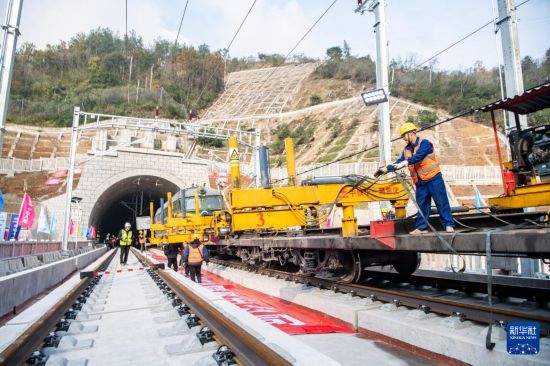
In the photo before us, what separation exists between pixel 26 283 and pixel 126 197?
132ft

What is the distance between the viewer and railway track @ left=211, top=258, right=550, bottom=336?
4.17 m

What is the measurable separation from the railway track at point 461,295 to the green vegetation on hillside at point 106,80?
2338 inches

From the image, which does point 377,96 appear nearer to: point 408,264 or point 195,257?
point 408,264

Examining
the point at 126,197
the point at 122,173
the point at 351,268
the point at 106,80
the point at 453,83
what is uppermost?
the point at 106,80

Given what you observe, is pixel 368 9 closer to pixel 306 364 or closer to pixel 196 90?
pixel 306 364

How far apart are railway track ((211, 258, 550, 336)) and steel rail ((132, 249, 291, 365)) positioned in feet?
6.40

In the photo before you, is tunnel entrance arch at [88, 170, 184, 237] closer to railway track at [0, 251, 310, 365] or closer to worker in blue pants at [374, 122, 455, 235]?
railway track at [0, 251, 310, 365]

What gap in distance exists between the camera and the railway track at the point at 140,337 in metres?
2.98

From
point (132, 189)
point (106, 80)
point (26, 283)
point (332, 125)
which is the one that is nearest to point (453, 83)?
point (332, 125)

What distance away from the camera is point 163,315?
17.0 feet

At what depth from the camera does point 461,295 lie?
18.4 ft

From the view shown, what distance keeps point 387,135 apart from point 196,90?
82.0 m

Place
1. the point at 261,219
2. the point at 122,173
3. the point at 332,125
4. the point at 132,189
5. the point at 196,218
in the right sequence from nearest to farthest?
the point at 261,219 → the point at 196,218 → the point at 122,173 → the point at 132,189 → the point at 332,125

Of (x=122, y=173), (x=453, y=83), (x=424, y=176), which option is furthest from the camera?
(x=453, y=83)
